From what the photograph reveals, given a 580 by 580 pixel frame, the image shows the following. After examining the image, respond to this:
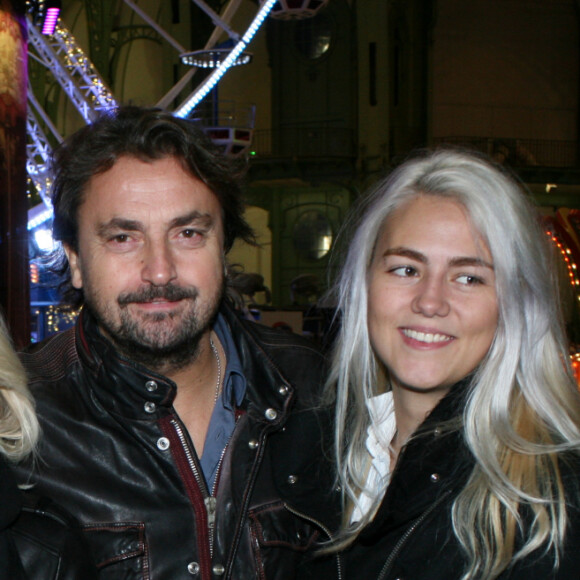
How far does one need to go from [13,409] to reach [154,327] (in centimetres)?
50

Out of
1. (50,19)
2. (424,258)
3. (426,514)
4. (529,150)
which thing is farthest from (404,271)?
→ (529,150)

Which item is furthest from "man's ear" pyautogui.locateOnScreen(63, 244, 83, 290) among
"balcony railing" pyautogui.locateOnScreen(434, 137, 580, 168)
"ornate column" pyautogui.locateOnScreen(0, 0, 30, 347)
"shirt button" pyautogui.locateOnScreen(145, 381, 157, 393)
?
"balcony railing" pyautogui.locateOnScreen(434, 137, 580, 168)

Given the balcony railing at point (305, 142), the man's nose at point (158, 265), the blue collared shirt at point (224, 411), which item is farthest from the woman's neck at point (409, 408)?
the balcony railing at point (305, 142)

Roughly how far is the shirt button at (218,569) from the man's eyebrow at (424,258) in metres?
0.90

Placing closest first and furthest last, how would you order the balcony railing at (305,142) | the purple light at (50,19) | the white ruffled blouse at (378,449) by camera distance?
the white ruffled blouse at (378,449)
the purple light at (50,19)
the balcony railing at (305,142)

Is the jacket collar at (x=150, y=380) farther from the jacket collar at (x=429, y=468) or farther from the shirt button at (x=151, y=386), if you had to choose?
the jacket collar at (x=429, y=468)

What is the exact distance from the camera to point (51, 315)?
31.5 feet

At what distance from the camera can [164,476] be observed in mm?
2111

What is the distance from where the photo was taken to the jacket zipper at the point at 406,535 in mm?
1825

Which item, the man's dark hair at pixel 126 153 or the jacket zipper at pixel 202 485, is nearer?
the jacket zipper at pixel 202 485

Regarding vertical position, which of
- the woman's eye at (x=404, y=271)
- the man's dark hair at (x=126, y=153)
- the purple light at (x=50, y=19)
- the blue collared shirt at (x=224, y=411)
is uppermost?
the purple light at (x=50, y=19)

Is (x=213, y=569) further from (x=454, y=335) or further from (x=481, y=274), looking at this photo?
(x=481, y=274)

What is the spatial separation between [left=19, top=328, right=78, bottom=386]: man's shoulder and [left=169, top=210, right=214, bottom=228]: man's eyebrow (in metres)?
0.46

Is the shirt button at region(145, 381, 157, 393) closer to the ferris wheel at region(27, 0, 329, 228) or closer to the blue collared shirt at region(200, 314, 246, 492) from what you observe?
the blue collared shirt at region(200, 314, 246, 492)
